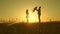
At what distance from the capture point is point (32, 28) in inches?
968

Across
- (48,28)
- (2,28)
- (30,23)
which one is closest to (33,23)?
(30,23)

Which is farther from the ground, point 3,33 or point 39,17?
point 39,17

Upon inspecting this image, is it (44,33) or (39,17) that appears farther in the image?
(39,17)

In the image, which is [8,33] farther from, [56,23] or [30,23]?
[56,23]

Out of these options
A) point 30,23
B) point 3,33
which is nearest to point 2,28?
point 3,33

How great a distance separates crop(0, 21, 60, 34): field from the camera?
23.9 metres

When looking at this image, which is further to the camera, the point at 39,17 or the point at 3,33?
the point at 39,17

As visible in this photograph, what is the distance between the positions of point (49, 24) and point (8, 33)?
15.8ft

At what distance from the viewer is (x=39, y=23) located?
2508 centimetres

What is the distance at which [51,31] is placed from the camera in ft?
78.3

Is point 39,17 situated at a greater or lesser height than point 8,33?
greater

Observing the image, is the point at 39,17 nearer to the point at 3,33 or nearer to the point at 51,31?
the point at 51,31

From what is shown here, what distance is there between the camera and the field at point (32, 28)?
2389 cm

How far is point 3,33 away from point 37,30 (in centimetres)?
379
